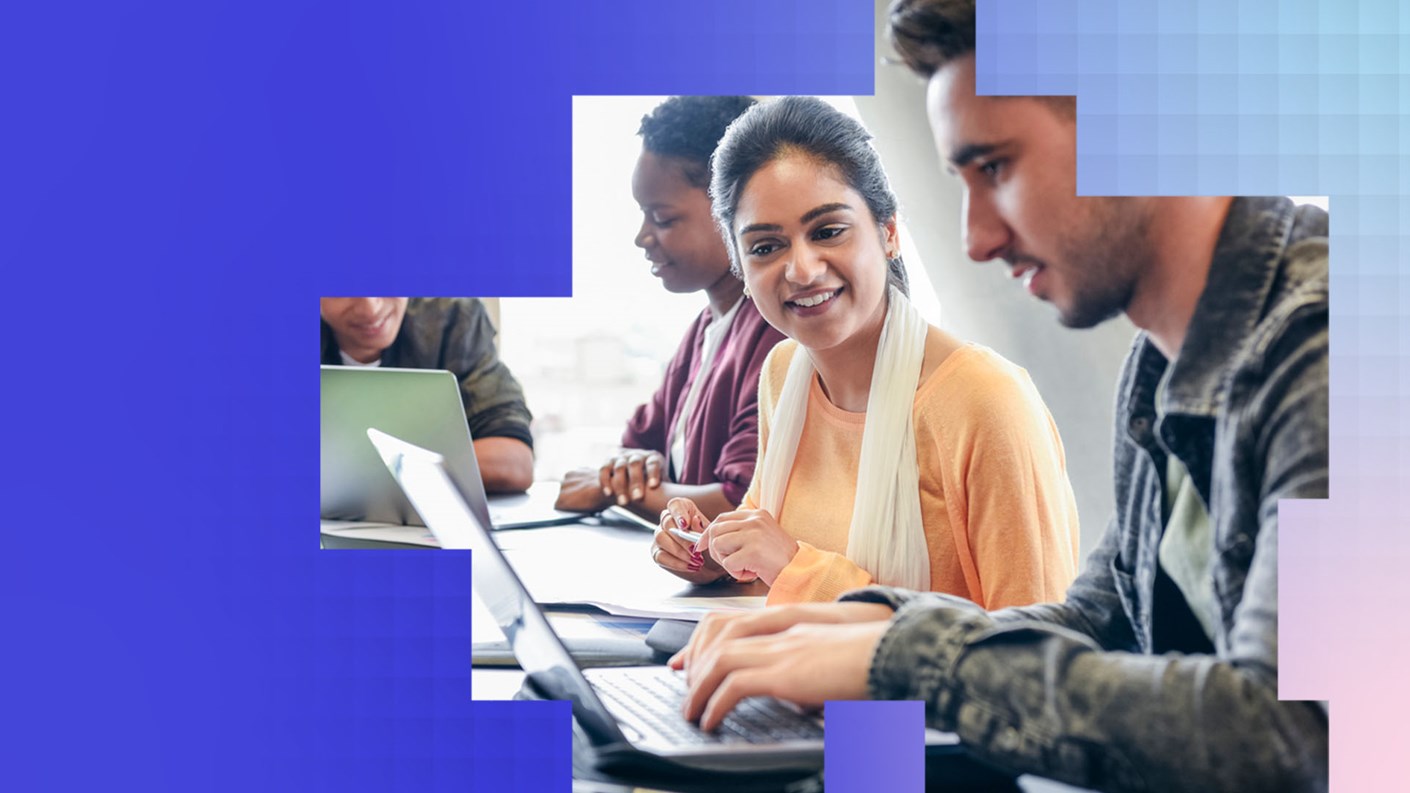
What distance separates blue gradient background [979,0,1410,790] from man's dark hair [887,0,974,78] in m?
0.03

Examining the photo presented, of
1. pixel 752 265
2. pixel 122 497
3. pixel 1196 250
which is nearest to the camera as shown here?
pixel 1196 250

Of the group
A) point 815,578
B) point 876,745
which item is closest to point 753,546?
point 815,578

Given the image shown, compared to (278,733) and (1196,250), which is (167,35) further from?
(1196,250)

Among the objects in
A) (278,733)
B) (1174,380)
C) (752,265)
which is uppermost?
(752,265)

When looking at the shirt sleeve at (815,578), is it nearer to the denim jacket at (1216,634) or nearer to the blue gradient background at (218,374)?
the denim jacket at (1216,634)

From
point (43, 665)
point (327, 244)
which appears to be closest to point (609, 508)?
point (327, 244)

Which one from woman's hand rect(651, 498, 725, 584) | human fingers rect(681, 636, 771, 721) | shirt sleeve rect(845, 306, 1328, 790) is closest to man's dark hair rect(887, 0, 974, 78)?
shirt sleeve rect(845, 306, 1328, 790)

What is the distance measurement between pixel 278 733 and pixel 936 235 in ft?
3.90

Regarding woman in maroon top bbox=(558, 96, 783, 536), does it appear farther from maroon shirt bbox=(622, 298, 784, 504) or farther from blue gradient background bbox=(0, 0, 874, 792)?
blue gradient background bbox=(0, 0, 874, 792)

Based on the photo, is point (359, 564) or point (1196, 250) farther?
point (359, 564)

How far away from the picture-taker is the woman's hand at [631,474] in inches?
75.2

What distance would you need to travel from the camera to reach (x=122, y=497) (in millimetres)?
1941

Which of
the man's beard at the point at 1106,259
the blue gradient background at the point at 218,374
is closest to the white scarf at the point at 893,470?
the man's beard at the point at 1106,259

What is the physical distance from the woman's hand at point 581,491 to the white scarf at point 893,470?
1.24 ft
